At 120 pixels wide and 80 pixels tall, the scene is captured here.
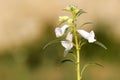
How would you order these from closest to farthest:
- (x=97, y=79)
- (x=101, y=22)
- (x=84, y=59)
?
(x=97, y=79)
(x=84, y=59)
(x=101, y=22)

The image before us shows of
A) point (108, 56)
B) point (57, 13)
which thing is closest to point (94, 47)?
point (108, 56)

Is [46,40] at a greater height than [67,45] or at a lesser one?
lesser

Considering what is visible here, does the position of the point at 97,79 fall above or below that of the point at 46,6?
below

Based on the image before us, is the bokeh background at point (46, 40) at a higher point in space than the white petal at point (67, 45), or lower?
lower

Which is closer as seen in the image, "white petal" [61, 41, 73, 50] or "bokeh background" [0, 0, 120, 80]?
"white petal" [61, 41, 73, 50]

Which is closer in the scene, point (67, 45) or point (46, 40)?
point (67, 45)

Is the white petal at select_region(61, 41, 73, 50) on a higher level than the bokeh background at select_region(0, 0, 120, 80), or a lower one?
higher

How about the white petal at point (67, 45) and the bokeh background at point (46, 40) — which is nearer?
the white petal at point (67, 45)

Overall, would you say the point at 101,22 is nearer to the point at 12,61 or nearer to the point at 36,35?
the point at 36,35
